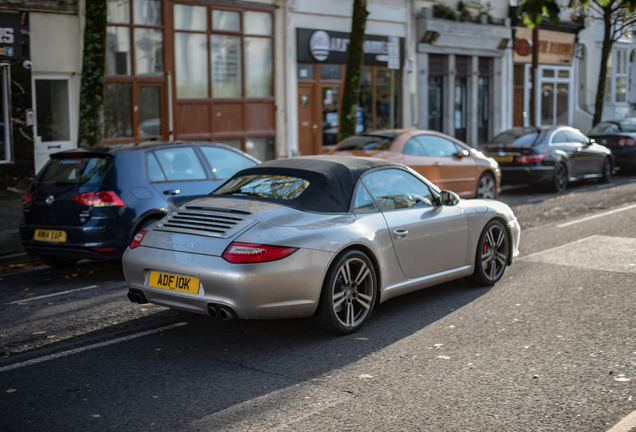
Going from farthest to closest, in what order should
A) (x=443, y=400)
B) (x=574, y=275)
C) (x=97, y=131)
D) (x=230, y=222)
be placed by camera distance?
(x=97, y=131), (x=574, y=275), (x=230, y=222), (x=443, y=400)

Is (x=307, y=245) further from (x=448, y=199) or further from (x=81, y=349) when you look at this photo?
(x=448, y=199)

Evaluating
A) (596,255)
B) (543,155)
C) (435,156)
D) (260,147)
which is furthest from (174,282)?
(260,147)

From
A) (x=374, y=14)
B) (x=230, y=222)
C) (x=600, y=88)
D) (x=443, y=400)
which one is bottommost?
(x=443, y=400)

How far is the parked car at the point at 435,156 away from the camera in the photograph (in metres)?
13.3

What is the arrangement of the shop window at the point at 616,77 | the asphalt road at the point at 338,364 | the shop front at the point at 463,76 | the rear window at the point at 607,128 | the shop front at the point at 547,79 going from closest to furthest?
the asphalt road at the point at 338,364 < the rear window at the point at 607,128 < the shop front at the point at 463,76 < the shop front at the point at 547,79 < the shop window at the point at 616,77

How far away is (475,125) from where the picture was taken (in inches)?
1166

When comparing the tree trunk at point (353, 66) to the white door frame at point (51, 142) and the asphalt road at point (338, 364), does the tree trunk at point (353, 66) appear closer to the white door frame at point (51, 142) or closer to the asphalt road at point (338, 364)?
the white door frame at point (51, 142)

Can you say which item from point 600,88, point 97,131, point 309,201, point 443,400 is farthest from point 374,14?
point 443,400

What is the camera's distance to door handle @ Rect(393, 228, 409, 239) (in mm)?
6277

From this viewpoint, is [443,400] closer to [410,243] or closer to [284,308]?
[284,308]

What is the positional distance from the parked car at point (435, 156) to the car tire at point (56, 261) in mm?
5709

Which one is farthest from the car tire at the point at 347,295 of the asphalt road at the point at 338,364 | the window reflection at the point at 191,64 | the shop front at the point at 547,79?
the shop front at the point at 547,79

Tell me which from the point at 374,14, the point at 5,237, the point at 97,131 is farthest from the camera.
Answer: the point at 374,14

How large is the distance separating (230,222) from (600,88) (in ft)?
90.6
